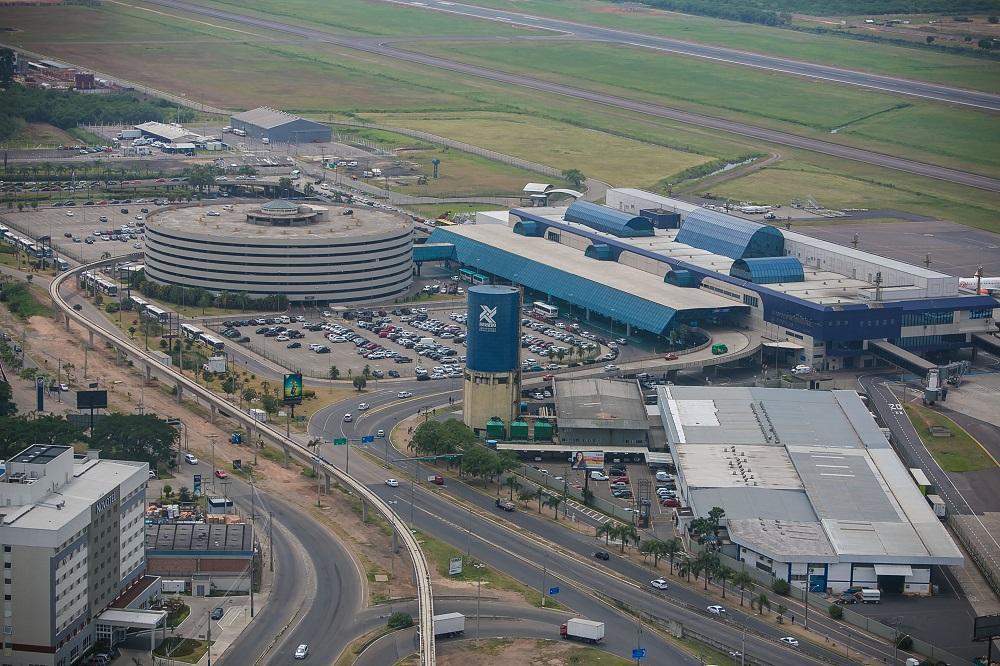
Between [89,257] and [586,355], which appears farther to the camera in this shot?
[89,257]

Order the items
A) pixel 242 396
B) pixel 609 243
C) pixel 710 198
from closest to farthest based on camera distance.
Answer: pixel 242 396 → pixel 609 243 → pixel 710 198

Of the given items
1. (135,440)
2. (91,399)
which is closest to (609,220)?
(91,399)

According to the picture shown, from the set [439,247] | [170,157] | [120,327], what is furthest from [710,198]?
[120,327]

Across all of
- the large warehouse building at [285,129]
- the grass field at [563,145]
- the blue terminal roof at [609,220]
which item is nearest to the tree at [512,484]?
the blue terminal roof at [609,220]

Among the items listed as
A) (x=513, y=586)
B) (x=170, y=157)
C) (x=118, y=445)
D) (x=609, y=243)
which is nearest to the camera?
(x=513, y=586)

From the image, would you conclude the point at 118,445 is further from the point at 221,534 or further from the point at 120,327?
the point at 120,327

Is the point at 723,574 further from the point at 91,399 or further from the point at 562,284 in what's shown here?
the point at 562,284

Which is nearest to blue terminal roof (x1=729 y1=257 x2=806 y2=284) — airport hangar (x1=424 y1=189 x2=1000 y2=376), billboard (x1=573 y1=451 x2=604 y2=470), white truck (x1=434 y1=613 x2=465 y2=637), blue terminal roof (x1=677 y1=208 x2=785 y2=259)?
airport hangar (x1=424 y1=189 x2=1000 y2=376)
